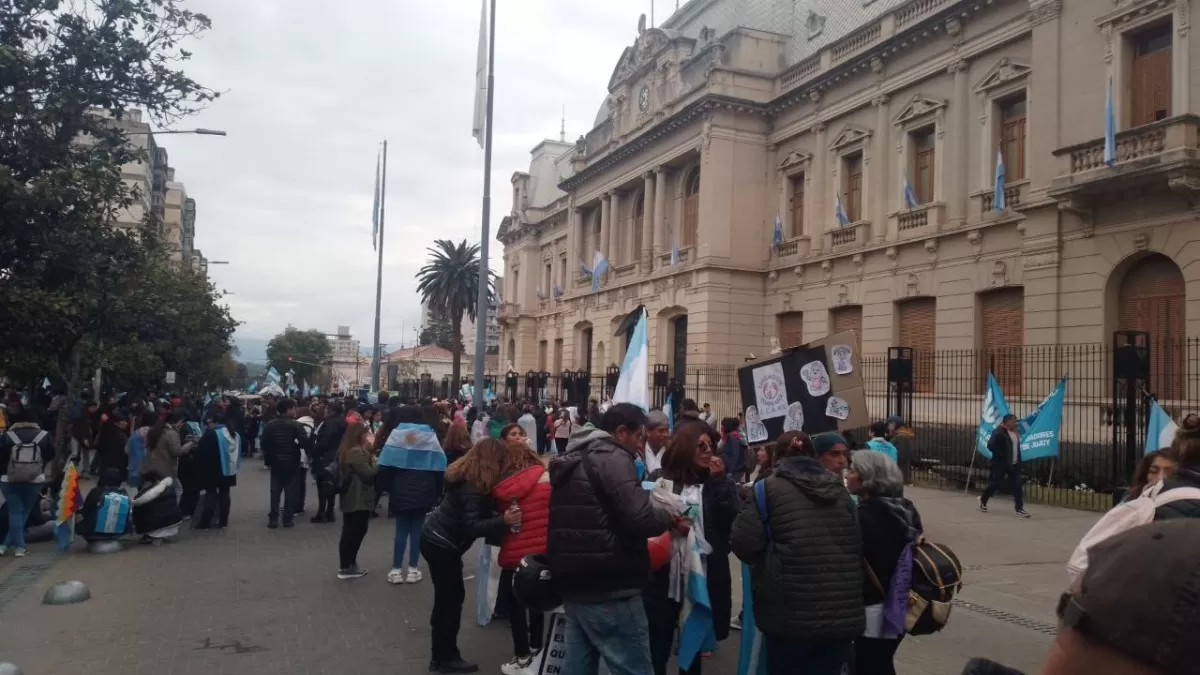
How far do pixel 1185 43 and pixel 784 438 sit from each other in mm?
17284

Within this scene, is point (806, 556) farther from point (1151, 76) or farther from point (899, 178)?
point (899, 178)

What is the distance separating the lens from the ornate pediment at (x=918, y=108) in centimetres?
2612

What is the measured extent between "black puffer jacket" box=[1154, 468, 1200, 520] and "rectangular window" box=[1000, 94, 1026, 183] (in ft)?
68.7

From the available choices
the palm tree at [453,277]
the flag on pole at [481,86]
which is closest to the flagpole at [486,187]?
the flag on pole at [481,86]

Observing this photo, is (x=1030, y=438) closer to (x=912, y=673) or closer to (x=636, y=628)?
(x=912, y=673)

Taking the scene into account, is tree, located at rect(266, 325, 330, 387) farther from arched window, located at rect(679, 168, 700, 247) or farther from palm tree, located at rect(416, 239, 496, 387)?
arched window, located at rect(679, 168, 700, 247)

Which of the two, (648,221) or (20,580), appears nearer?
(20,580)

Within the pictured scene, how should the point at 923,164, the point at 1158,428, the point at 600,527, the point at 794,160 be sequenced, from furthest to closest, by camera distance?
the point at 794,160 → the point at 923,164 → the point at 1158,428 → the point at 600,527

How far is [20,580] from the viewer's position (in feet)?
31.8

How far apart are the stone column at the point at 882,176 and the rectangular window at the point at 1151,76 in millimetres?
8338

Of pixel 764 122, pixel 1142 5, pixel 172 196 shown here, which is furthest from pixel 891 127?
pixel 172 196

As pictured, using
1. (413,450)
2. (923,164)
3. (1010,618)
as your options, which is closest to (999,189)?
(923,164)

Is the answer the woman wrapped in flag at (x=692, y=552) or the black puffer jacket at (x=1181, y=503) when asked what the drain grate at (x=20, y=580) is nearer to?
the woman wrapped in flag at (x=692, y=552)

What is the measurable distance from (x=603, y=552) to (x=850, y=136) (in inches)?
1070
